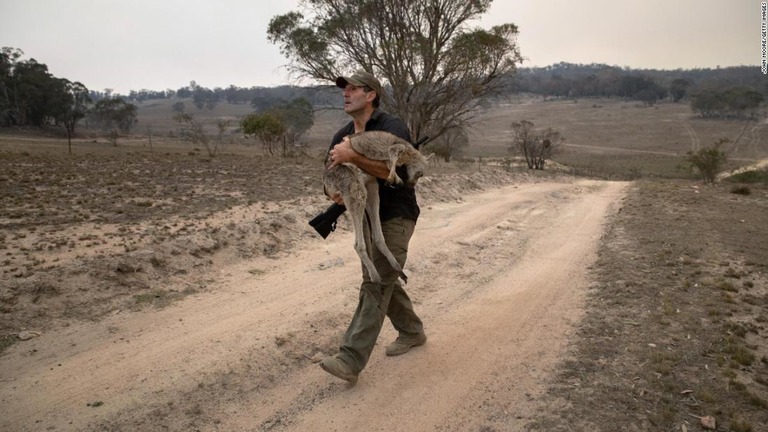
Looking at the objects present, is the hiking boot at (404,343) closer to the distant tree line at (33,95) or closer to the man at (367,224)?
the man at (367,224)

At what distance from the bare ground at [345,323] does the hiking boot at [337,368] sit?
7.6 inches

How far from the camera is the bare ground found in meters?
3.59

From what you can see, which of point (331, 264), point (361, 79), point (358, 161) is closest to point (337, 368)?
point (358, 161)

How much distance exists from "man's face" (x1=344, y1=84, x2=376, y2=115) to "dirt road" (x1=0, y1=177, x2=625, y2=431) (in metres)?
2.44

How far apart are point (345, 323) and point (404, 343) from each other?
999 mm

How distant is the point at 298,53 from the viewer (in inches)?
895

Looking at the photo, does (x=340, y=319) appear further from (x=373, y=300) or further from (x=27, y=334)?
(x=27, y=334)

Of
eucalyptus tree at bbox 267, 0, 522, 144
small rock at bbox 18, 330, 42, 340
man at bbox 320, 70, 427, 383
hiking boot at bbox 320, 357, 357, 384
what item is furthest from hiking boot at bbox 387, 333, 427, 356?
eucalyptus tree at bbox 267, 0, 522, 144

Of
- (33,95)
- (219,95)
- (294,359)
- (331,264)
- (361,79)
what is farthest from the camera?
(219,95)

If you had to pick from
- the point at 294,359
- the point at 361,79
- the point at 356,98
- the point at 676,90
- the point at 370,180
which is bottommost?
the point at 294,359

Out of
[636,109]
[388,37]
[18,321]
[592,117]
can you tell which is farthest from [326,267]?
[636,109]

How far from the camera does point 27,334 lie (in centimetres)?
465

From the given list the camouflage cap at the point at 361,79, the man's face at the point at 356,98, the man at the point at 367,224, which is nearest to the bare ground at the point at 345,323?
the man at the point at 367,224

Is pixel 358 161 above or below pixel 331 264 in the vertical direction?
above
